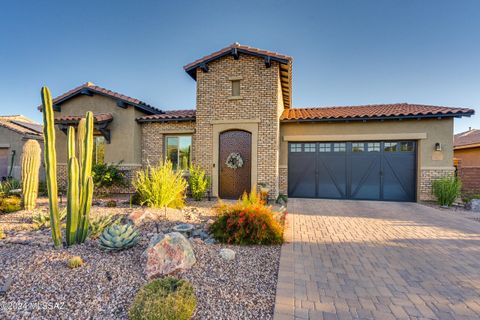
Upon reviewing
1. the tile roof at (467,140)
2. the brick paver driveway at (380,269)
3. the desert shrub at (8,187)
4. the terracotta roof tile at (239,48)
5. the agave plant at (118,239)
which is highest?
the terracotta roof tile at (239,48)

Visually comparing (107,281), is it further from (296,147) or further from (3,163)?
(3,163)

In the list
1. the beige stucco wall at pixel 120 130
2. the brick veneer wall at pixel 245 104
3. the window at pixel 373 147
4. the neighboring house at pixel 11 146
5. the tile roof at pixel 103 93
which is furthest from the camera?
the neighboring house at pixel 11 146

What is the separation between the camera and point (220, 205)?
15.4 feet

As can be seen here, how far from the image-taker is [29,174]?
662 centimetres

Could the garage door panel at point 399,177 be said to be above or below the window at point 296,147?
below

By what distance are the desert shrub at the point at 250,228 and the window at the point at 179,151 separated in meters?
6.07

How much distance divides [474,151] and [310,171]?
12.6 metres

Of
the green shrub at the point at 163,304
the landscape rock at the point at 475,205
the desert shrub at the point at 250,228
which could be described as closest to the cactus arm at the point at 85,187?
the green shrub at the point at 163,304

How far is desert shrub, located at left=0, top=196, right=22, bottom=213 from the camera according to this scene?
625 centimetres

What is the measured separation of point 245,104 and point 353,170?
575 centimetres

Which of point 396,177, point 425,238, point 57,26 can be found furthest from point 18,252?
point 396,177

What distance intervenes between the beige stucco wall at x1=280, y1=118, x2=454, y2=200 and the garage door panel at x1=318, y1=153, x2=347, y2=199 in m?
0.93

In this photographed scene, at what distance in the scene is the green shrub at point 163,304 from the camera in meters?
1.97

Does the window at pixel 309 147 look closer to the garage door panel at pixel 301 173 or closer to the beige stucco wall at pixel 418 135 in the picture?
the garage door panel at pixel 301 173
